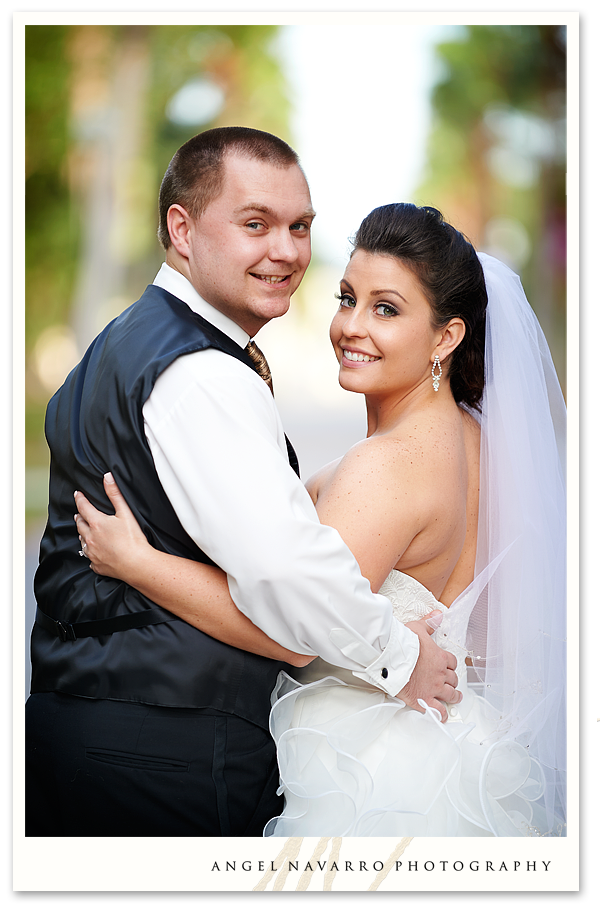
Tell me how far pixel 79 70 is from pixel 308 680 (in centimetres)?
285

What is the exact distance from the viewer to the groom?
5.94ft

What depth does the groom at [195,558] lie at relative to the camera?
71.3 inches

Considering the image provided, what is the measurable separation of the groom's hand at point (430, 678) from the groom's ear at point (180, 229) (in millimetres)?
1293

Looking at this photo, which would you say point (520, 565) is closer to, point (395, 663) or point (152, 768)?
point (395, 663)

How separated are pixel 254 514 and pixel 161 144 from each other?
7.37 m

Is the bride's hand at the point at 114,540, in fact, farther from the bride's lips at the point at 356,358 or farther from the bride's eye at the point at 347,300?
the bride's eye at the point at 347,300

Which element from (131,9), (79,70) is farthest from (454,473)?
(79,70)

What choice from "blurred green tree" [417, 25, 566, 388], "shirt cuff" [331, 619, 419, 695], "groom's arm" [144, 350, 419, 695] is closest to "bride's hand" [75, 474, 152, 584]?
"groom's arm" [144, 350, 419, 695]

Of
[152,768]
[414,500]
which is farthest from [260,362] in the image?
[152,768]

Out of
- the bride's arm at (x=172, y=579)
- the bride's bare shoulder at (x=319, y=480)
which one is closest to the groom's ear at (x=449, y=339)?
the bride's bare shoulder at (x=319, y=480)

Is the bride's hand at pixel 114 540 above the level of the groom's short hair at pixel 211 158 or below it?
below

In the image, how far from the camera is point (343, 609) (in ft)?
6.04

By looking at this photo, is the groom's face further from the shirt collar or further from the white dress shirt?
the white dress shirt
